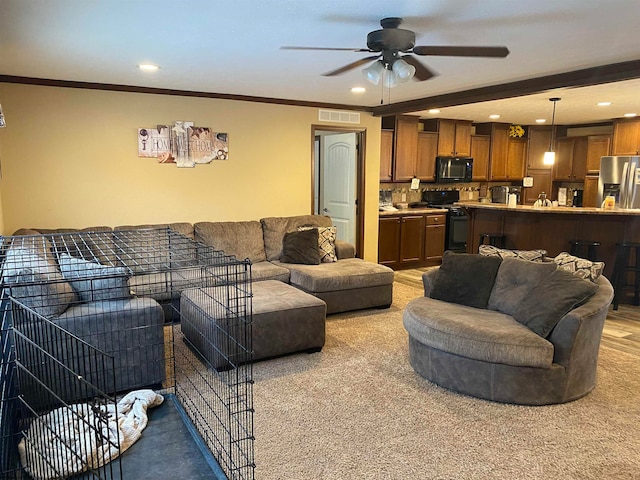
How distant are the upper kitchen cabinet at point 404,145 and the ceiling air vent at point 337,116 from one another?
988mm

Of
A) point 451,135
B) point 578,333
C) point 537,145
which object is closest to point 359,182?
point 451,135

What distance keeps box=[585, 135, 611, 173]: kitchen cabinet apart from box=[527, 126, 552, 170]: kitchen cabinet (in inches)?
28.9

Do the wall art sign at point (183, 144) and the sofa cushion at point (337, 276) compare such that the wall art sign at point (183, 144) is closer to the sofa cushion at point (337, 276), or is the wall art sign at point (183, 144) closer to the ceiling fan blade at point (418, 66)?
the sofa cushion at point (337, 276)

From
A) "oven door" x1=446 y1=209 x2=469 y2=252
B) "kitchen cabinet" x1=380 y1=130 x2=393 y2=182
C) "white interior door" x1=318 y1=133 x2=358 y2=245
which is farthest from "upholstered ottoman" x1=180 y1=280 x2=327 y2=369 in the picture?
"oven door" x1=446 y1=209 x2=469 y2=252

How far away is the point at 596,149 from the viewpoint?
327 inches

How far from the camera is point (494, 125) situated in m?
8.36

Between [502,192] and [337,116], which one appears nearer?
[337,116]

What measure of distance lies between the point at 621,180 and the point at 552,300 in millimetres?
5792

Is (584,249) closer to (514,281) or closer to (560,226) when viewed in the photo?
(560,226)

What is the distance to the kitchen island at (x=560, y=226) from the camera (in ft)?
17.8

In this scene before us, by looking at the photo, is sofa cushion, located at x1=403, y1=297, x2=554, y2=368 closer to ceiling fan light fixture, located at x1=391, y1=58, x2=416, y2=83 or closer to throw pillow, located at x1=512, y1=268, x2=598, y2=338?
throw pillow, located at x1=512, y1=268, x2=598, y2=338

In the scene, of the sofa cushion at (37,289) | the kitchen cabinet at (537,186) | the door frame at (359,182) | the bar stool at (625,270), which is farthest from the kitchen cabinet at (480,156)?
the sofa cushion at (37,289)

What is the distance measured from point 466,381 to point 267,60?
2926 millimetres

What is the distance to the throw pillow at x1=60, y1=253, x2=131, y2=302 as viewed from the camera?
303 cm
